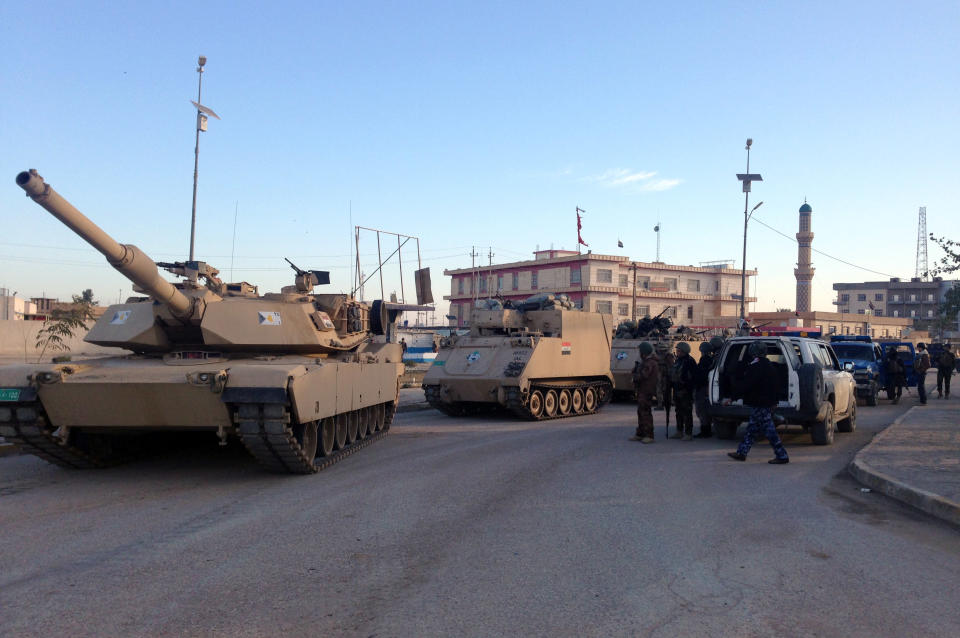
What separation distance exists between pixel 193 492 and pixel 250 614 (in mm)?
4112

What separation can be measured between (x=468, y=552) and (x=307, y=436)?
4011 mm

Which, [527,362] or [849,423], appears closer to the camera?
[849,423]

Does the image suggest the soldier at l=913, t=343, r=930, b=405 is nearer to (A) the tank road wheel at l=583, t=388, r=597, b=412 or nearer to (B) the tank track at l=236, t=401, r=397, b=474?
(A) the tank road wheel at l=583, t=388, r=597, b=412

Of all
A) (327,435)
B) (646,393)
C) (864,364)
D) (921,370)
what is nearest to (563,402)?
(646,393)

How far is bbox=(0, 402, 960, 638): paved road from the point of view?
14.5 feet

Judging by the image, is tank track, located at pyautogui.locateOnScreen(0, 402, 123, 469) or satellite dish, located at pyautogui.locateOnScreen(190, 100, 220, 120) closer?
tank track, located at pyautogui.locateOnScreen(0, 402, 123, 469)

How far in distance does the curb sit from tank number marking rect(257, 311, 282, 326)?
22.6ft

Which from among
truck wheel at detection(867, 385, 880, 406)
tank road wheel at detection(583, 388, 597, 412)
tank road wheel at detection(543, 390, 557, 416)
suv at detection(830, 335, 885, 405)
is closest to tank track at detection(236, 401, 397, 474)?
tank road wheel at detection(543, 390, 557, 416)

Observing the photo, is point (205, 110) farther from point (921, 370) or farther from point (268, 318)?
point (921, 370)

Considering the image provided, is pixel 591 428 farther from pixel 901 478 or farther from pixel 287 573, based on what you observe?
pixel 287 573

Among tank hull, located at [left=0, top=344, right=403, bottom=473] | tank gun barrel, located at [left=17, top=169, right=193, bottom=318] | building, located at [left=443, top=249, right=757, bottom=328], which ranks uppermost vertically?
building, located at [left=443, top=249, right=757, bottom=328]

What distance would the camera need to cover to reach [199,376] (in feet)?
27.0

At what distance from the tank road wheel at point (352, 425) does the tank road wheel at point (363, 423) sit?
5.3 inches

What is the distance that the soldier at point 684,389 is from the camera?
42.6ft
